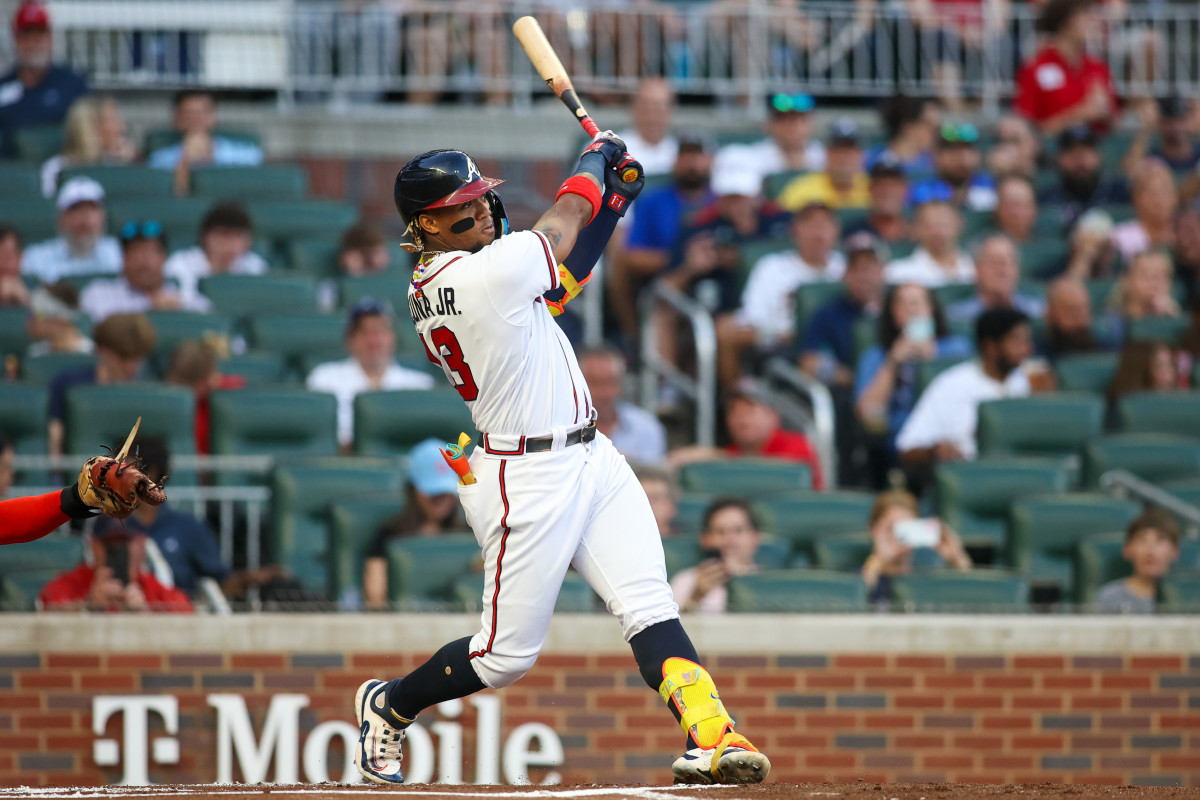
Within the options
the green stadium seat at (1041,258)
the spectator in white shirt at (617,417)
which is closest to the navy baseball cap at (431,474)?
the spectator in white shirt at (617,417)

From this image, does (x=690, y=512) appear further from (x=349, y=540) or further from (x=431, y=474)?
(x=349, y=540)

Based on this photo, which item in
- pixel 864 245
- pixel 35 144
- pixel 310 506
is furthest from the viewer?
pixel 35 144

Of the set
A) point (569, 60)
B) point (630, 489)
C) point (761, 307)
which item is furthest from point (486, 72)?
point (630, 489)

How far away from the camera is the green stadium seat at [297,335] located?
785 cm

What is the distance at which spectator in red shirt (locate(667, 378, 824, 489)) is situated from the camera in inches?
287

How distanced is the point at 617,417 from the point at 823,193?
2807mm

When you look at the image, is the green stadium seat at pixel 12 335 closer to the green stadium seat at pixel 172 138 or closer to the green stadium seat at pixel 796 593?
the green stadium seat at pixel 172 138

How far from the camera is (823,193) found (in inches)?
370

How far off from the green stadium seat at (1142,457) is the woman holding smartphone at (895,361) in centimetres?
95

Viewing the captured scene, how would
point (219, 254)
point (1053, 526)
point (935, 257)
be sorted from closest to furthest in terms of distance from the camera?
point (1053, 526) < point (219, 254) < point (935, 257)

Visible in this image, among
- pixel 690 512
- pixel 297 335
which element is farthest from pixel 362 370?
pixel 690 512

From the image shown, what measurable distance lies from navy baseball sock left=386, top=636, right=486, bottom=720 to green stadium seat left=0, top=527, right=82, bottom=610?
2.22m

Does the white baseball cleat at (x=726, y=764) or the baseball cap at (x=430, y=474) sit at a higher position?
the baseball cap at (x=430, y=474)

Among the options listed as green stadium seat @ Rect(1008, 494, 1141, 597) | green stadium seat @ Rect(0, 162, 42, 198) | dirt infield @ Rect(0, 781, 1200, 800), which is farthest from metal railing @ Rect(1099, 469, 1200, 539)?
green stadium seat @ Rect(0, 162, 42, 198)
